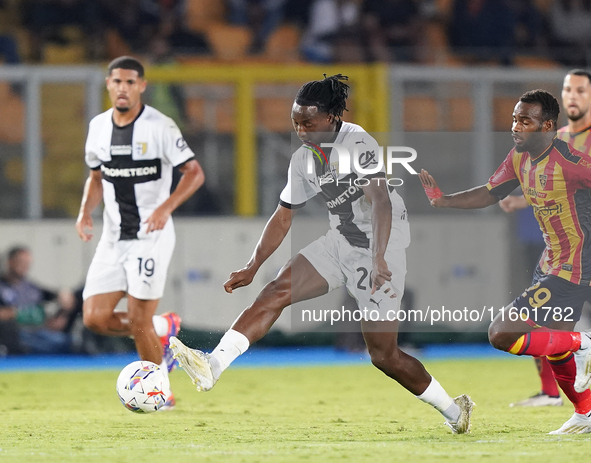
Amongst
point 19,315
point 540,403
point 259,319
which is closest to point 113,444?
point 259,319

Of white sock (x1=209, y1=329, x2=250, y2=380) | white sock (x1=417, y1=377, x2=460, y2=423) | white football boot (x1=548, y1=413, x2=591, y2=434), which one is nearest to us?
white sock (x1=209, y1=329, x2=250, y2=380)

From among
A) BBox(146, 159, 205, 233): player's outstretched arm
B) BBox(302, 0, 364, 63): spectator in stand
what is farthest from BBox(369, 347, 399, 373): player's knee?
BBox(302, 0, 364, 63): spectator in stand

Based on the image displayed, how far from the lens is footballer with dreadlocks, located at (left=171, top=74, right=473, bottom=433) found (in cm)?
571

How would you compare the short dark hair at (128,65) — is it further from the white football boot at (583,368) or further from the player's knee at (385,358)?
the white football boot at (583,368)

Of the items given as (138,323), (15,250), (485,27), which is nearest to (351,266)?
(138,323)

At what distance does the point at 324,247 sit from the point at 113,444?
1656 millimetres

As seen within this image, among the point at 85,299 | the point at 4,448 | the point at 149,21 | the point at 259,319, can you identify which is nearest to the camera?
the point at 4,448

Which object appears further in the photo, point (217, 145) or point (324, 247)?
point (217, 145)

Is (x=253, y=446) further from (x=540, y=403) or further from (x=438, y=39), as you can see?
(x=438, y=39)

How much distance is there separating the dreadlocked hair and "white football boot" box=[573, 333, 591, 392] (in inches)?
77.2

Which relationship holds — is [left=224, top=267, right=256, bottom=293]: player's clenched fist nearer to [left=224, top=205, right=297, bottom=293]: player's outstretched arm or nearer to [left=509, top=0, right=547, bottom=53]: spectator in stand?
[left=224, top=205, right=297, bottom=293]: player's outstretched arm

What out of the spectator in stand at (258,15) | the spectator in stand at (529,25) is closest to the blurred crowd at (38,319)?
the spectator in stand at (258,15)

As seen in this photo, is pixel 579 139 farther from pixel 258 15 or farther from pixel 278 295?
pixel 258 15

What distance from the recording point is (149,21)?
46.7 ft
